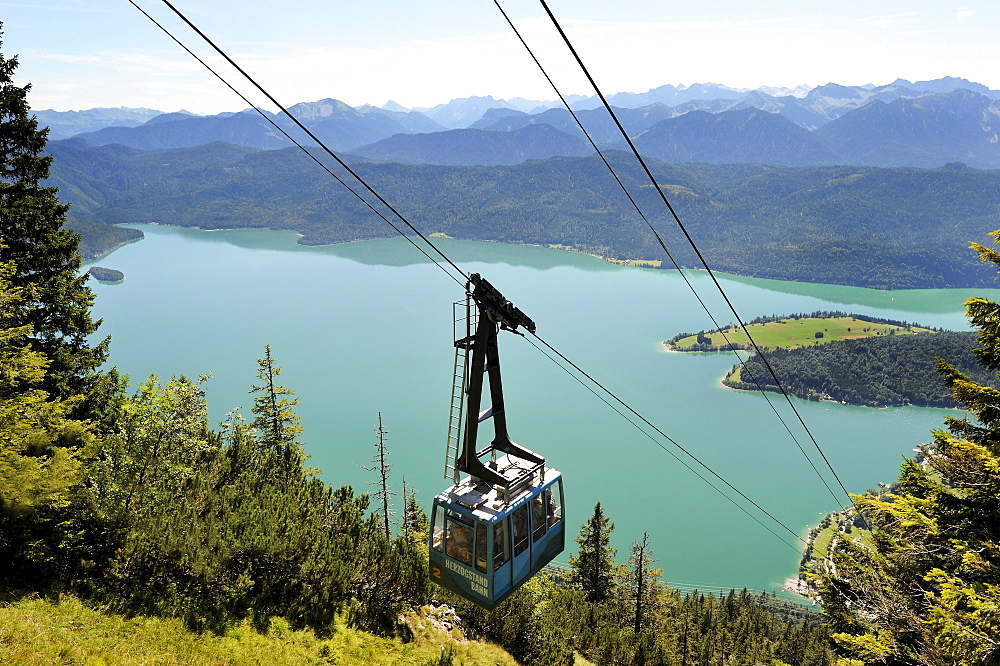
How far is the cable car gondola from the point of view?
955cm

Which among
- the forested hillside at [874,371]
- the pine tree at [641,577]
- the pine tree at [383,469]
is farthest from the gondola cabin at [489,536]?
the forested hillside at [874,371]

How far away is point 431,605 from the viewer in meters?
17.6

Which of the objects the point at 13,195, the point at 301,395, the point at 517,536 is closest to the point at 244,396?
the point at 301,395

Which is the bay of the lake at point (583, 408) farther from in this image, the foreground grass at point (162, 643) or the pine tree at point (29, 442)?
the foreground grass at point (162, 643)

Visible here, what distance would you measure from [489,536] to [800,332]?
162776mm

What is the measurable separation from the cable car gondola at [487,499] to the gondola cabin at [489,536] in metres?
0.02

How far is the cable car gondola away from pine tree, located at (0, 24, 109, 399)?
488 inches

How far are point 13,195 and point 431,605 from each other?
16633mm

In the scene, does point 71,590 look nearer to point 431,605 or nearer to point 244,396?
point 431,605

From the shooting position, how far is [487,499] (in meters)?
10.2

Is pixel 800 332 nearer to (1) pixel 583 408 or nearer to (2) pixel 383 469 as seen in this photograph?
(1) pixel 583 408

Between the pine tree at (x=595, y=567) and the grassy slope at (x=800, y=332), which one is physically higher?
the pine tree at (x=595, y=567)

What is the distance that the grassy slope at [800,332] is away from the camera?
474 feet

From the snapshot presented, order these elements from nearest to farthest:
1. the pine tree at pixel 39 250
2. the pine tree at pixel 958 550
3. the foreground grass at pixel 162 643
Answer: the pine tree at pixel 958 550 < the foreground grass at pixel 162 643 < the pine tree at pixel 39 250
